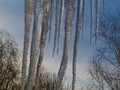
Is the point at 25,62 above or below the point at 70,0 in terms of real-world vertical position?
below

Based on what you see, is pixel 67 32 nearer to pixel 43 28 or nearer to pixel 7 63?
pixel 43 28

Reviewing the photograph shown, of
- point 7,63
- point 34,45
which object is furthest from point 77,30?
point 7,63

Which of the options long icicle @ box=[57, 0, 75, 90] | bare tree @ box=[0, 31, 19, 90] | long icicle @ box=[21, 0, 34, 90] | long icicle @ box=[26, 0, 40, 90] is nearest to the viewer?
long icicle @ box=[21, 0, 34, 90]

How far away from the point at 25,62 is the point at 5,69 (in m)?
28.1

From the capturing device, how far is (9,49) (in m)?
37.9

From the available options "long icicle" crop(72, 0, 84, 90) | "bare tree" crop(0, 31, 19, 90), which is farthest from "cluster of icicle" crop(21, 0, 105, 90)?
"bare tree" crop(0, 31, 19, 90)

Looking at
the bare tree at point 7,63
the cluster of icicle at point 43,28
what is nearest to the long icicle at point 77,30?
the cluster of icicle at point 43,28

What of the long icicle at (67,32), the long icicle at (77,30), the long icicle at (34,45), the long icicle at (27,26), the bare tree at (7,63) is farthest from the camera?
the bare tree at (7,63)

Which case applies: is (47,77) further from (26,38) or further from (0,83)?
(26,38)

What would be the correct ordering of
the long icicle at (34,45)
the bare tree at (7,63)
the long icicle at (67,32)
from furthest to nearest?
the bare tree at (7,63) → the long icicle at (67,32) → the long icicle at (34,45)

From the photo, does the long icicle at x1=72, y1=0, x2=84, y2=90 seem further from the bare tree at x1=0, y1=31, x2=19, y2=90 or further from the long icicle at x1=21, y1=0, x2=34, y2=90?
the bare tree at x1=0, y1=31, x2=19, y2=90

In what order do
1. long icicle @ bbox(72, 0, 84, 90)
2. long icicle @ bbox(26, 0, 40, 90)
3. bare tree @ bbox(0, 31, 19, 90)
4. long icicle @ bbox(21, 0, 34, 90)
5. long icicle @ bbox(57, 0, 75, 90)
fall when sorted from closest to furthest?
long icicle @ bbox(21, 0, 34, 90) < long icicle @ bbox(26, 0, 40, 90) < long icicle @ bbox(57, 0, 75, 90) < long icicle @ bbox(72, 0, 84, 90) < bare tree @ bbox(0, 31, 19, 90)

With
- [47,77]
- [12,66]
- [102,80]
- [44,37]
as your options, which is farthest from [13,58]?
[44,37]

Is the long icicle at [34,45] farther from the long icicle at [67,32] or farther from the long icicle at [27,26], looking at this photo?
the long icicle at [67,32]
